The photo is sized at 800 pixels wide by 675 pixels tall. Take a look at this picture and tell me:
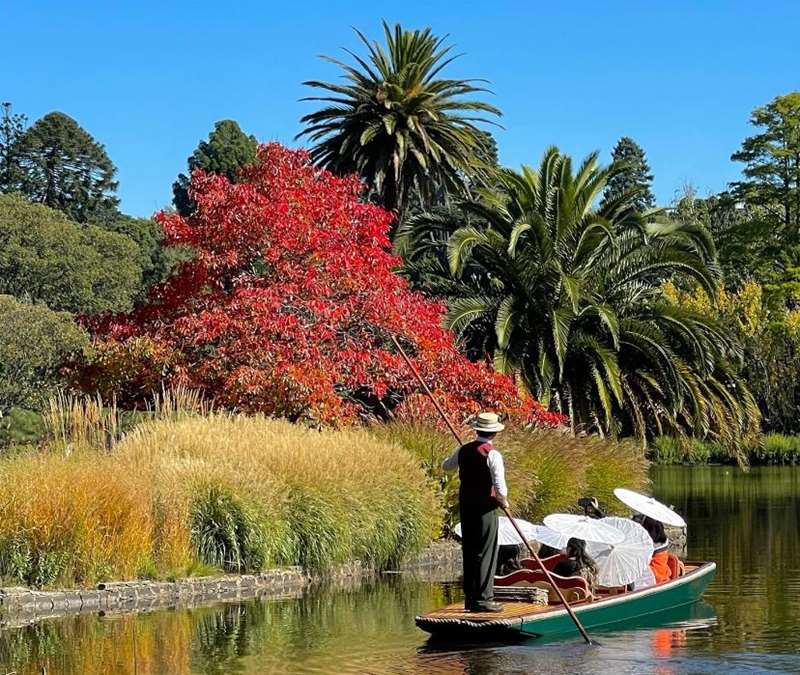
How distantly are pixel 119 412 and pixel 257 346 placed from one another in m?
3.40

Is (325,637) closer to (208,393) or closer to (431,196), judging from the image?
(208,393)

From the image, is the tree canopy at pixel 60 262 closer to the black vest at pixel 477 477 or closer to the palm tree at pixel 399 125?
the palm tree at pixel 399 125

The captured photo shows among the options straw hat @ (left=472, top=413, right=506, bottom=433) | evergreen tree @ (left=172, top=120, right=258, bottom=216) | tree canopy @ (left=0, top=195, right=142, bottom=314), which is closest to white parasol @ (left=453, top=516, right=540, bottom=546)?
straw hat @ (left=472, top=413, right=506, bottom=433)

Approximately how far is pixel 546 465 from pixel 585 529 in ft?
29.9

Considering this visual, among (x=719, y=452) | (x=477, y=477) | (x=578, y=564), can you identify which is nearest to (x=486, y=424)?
(x=477, y=477)

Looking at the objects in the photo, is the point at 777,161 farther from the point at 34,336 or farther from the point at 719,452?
the point at 34,336

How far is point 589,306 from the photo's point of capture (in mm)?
36000

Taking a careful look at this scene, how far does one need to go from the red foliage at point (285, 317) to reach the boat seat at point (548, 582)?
9.32 meters

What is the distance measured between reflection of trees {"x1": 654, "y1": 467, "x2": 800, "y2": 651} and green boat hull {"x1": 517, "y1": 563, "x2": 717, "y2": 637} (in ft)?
1.48

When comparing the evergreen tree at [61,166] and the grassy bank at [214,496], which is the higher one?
the evergreen tree at [61,166]

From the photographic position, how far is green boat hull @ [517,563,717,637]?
14812mm

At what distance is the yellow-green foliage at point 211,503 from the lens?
57.4 ft

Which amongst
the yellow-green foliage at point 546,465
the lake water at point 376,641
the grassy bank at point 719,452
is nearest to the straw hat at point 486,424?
the lake water at point 376,641

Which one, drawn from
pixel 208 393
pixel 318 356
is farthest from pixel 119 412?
pixel 318 356
